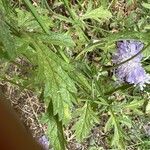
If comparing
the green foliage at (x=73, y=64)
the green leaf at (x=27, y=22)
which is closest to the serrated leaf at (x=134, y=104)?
the green foliage at (x=73, y=64)

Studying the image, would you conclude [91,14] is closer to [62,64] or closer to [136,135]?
[136,135]

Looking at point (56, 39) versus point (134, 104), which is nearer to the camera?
point (56, 39)

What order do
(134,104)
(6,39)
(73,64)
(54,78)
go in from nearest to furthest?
(6,39)
(54,78)
(73,64)
(134,104)

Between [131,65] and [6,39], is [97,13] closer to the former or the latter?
[131,65]

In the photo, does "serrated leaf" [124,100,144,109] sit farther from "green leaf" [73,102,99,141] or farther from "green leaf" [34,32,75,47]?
"green leaf" [34,32,75,47]

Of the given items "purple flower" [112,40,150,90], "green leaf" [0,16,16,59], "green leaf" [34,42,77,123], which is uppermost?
"green leaf" [0,16,16,59]

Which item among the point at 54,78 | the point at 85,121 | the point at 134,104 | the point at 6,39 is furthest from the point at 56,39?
the point at 134,104

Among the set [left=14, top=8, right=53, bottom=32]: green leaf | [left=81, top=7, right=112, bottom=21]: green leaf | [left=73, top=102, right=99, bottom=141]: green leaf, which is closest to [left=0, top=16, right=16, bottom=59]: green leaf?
[left=14, top=8, right=53, bottom=32]: green leaf

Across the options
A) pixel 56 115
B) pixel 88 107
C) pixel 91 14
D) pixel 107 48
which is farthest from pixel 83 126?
pixel 91 14
